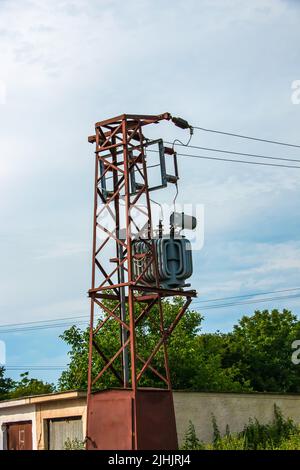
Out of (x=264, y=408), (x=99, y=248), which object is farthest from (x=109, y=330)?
(x=99, y=248)

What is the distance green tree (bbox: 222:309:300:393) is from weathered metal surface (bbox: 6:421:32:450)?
922 inches

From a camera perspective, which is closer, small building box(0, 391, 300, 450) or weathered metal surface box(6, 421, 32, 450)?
small building box(0, 391, 300, 450)

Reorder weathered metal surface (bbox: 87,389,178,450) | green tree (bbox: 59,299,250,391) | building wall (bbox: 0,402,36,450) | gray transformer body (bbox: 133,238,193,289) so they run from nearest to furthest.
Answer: weathered metal surface (bbox: 87,389,178,450) < gray transformer body (bbox: 133,238,193,289) < building wall (bbox: 0,402,36,450) < green tree (bbox: 59,299,250,391)

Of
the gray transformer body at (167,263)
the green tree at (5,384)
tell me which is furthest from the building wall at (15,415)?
the green tree at (5,384)

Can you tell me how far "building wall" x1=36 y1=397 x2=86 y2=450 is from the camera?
23.5m

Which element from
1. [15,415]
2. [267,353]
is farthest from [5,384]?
[15,415]

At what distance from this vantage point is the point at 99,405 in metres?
20.2

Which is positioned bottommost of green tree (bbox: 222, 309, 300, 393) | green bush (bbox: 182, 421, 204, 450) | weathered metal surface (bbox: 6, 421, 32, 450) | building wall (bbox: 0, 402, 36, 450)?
green bush (bbox: 182, 421, 204, 450)

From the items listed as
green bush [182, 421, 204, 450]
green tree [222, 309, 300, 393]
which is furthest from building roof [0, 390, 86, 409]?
green tree [222, 309, 300, 393]

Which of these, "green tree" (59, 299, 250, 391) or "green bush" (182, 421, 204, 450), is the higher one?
"green tree" (59, 299, 250, 391)

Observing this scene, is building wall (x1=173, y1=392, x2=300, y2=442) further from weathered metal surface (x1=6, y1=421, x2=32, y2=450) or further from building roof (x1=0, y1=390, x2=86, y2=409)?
weathered metal surface (x1=6, y1=421, x2=32, y2=450)

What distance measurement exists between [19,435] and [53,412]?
7.56 feet

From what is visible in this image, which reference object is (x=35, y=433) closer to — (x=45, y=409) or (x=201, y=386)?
(x=45, y=409)

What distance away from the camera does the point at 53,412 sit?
2453 centimetres
